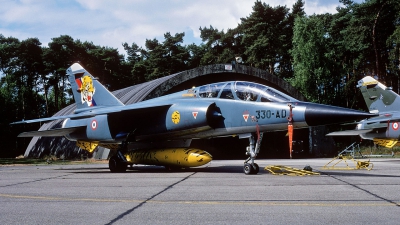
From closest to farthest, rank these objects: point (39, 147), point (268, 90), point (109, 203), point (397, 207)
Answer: point (397, 207) < point (109, 203) < point (268, 90) < point (39, 147)

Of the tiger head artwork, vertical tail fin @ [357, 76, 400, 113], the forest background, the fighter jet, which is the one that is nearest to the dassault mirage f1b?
the tiger head artwork

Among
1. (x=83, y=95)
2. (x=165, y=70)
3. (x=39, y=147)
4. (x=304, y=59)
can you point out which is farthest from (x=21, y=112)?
(x=83, y=95)

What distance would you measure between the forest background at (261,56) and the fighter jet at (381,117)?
22796 mm

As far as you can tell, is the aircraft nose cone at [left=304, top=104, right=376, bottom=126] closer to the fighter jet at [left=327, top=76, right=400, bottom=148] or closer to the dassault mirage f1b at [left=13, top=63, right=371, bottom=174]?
the dassault mirage f1b at [left=13, top=63, right=371, bottom=174]

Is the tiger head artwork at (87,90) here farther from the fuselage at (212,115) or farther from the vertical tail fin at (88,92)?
the fuselage at (212,115)

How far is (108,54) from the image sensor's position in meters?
59.9

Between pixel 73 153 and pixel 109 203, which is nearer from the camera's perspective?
pixel 109 203

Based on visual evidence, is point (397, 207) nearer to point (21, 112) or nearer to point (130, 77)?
point (130, 77)

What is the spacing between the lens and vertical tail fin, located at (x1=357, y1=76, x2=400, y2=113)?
21.0m

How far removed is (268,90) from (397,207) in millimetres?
5925

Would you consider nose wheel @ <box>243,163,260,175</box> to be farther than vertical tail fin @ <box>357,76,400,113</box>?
No

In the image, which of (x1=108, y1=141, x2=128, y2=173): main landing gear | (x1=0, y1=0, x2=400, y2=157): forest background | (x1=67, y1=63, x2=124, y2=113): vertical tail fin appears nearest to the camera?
(x1=108, y1=141, x2=128, y2=173): main landing gear

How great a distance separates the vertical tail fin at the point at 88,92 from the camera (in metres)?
15.8

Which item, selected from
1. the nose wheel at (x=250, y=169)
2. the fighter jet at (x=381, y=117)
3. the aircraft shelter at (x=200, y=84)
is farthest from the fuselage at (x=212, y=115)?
Answer: the fighter jet at (x=381, y=117)
